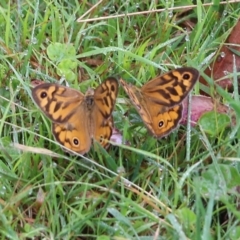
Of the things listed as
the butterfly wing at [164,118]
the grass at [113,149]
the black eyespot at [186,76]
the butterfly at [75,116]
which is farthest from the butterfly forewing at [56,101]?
the black eyespot at [186,76]

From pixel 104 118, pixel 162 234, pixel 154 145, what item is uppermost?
pixel 104 118

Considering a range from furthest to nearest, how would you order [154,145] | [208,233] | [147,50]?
1. [147,50]
2. [154,145]
3. [208,233]

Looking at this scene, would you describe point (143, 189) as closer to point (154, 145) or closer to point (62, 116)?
point (154, 145)

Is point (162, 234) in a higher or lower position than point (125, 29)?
lower

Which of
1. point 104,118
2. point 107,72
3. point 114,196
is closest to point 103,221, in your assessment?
point 114,196

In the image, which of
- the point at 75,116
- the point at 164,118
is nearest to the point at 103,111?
the point at 75,116

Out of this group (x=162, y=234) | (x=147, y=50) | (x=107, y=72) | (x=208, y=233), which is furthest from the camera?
(x=147, y=50)

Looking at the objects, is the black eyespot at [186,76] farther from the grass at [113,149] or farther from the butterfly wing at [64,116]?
the butterfly wing at [64,116]

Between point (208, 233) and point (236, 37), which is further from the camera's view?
point (236, 37)
